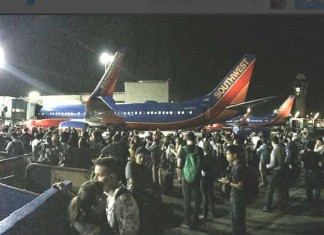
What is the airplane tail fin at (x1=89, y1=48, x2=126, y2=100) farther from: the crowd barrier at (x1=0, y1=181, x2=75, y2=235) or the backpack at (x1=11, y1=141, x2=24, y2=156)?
the crowd barrier at (x1=0, y1=181, x2=75, y2=235)

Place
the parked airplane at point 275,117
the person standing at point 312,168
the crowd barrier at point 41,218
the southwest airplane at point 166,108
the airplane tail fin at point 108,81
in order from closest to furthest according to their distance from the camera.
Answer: the crowd barrier at point 41,218
the person standing at point 312,168
the airplane tail fin at point 108,81
the southwest airplane at point 166,108
the parked airplane at point 275,117

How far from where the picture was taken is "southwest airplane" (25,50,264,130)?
2143 cm

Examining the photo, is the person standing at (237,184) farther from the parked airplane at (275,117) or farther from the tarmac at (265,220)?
the parked airplane at (275,117)

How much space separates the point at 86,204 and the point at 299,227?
4660 millimetres

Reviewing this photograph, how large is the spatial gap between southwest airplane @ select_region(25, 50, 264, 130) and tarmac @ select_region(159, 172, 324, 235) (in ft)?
42.5

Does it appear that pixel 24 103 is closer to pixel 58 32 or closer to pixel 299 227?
pixel 58 32

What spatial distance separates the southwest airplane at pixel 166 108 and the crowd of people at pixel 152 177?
29.9ft

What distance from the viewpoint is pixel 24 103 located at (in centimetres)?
1980

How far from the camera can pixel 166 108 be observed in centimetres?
2147

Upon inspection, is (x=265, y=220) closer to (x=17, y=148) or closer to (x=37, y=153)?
(x=37, y=153)

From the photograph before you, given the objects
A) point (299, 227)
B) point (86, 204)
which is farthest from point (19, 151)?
point (86, 204)

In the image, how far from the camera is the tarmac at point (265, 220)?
20.1ft

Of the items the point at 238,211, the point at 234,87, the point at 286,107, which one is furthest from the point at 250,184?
the point at 286,107

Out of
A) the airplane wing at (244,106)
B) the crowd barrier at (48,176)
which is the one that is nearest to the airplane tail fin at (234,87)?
the airplane wing at (244,106)
